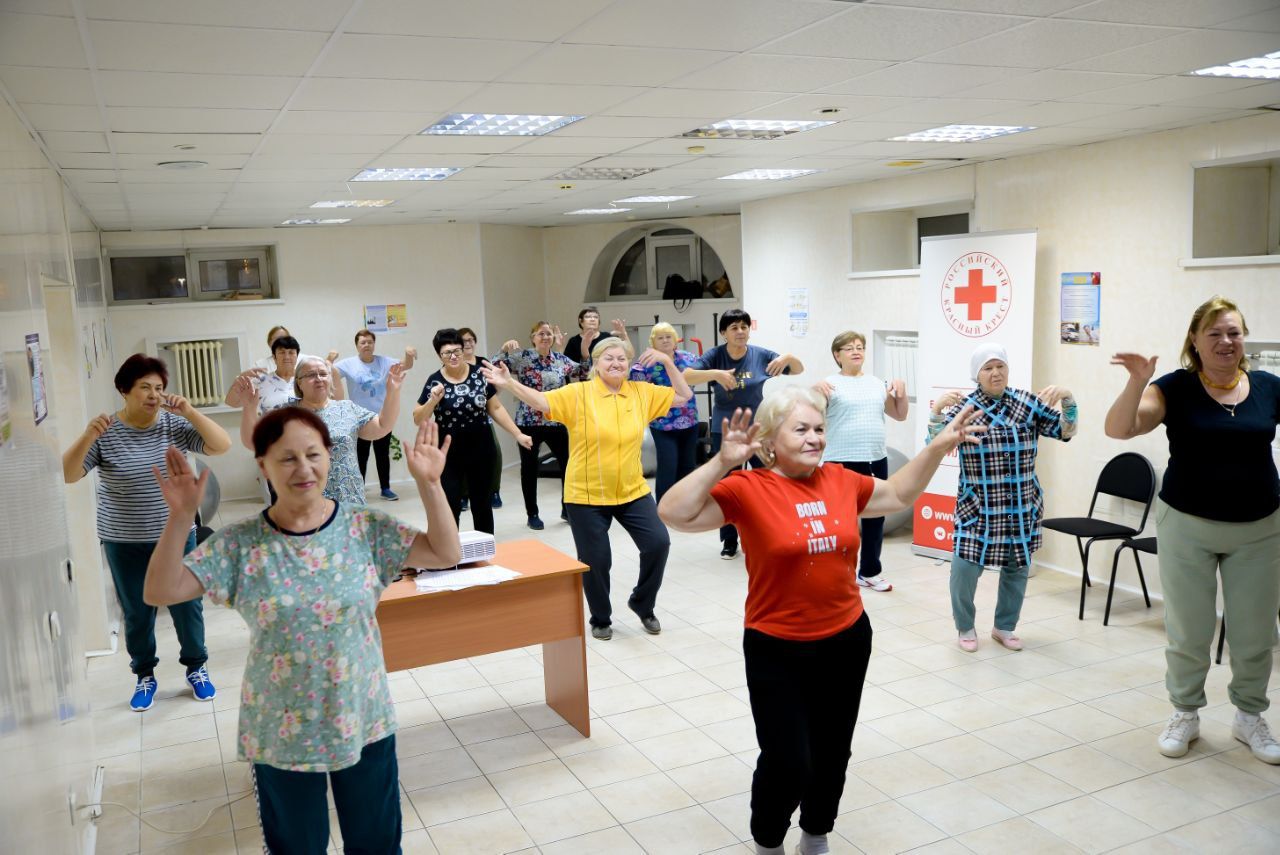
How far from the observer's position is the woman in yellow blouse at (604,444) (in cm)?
511

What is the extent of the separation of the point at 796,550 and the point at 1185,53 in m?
2.52

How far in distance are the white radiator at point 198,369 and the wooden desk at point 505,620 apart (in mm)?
7000

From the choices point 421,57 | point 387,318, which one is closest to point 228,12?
point 421,57

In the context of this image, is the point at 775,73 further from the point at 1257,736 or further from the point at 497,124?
the point at 1257,736

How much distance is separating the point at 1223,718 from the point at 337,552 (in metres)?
3.78

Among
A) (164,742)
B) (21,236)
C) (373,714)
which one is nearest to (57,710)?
(373,714)

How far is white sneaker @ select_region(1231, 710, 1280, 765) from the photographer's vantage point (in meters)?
3.88

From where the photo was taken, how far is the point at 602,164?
6496 millimetres

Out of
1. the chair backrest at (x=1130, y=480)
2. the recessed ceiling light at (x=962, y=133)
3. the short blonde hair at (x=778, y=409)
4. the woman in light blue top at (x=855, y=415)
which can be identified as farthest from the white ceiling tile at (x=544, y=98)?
the chair backrest at (x=1130, y=480)

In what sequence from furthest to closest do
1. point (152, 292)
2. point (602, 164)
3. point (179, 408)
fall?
point (152, 292) → point (602, 164) → point (179, 408)

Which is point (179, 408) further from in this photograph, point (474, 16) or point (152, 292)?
point (152, 292)

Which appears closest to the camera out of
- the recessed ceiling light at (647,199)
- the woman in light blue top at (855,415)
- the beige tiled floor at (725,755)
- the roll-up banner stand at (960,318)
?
the beige tiled floor at (725,755)

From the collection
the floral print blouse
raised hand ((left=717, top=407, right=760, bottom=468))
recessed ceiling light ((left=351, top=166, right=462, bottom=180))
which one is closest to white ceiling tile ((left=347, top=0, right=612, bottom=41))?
raised hand ((left=717, top=407, right=760, bottom=468))

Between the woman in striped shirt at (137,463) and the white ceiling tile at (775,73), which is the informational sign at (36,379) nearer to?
the woman in striped shirt at (137,463)
